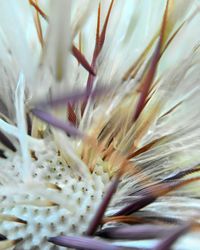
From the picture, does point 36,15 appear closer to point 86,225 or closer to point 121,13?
point 121,13

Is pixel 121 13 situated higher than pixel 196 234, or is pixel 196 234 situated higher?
pixel 121 13

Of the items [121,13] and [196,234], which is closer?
[196,234]

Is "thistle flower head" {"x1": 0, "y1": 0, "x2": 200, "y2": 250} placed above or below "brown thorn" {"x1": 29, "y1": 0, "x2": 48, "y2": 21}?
below

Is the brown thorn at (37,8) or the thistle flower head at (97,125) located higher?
the brown thorn at (37,8)

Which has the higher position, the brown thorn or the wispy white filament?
the brown thorn

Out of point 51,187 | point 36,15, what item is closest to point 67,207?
point 51,187

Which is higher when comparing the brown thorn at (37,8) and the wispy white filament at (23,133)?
the brown thorn at (37,8)

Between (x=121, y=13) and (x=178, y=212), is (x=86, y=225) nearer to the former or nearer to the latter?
(x=178, y=212)
